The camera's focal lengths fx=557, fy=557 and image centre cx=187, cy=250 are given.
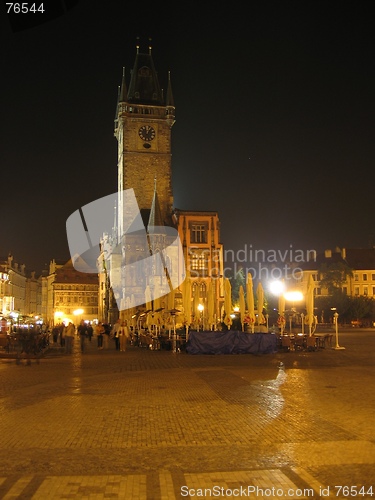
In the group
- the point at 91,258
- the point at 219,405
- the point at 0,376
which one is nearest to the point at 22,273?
the point at 91,258

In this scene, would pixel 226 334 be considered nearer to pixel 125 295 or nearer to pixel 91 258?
pixel 125 295

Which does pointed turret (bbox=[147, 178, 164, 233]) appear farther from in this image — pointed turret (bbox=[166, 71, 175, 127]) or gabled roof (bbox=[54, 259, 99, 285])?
gabled roof (bbox=[54, 259, 99, 285])

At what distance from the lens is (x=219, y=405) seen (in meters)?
12.3

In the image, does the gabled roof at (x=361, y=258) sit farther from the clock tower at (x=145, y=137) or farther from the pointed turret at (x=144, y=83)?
the pointed turret at (x=144, y=83)

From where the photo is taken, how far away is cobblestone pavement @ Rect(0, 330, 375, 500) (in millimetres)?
6820

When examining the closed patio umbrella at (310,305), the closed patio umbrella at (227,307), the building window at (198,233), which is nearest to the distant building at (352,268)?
the building window at (198,233)

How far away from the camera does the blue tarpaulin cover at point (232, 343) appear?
1091 inches

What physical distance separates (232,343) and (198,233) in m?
39.7

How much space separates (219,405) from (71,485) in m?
5.90

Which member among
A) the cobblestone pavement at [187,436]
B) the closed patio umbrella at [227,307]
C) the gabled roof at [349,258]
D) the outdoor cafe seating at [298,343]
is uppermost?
the gabled roof at [349,258]

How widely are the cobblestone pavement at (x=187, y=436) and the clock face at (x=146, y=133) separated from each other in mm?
58744

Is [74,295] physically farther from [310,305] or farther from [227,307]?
[310,305]

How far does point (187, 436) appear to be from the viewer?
30.9ft

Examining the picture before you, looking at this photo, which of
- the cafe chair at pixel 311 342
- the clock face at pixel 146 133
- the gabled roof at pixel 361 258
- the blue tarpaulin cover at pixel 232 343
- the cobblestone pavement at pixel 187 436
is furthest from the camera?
the gabled roof at pixel 361 258
